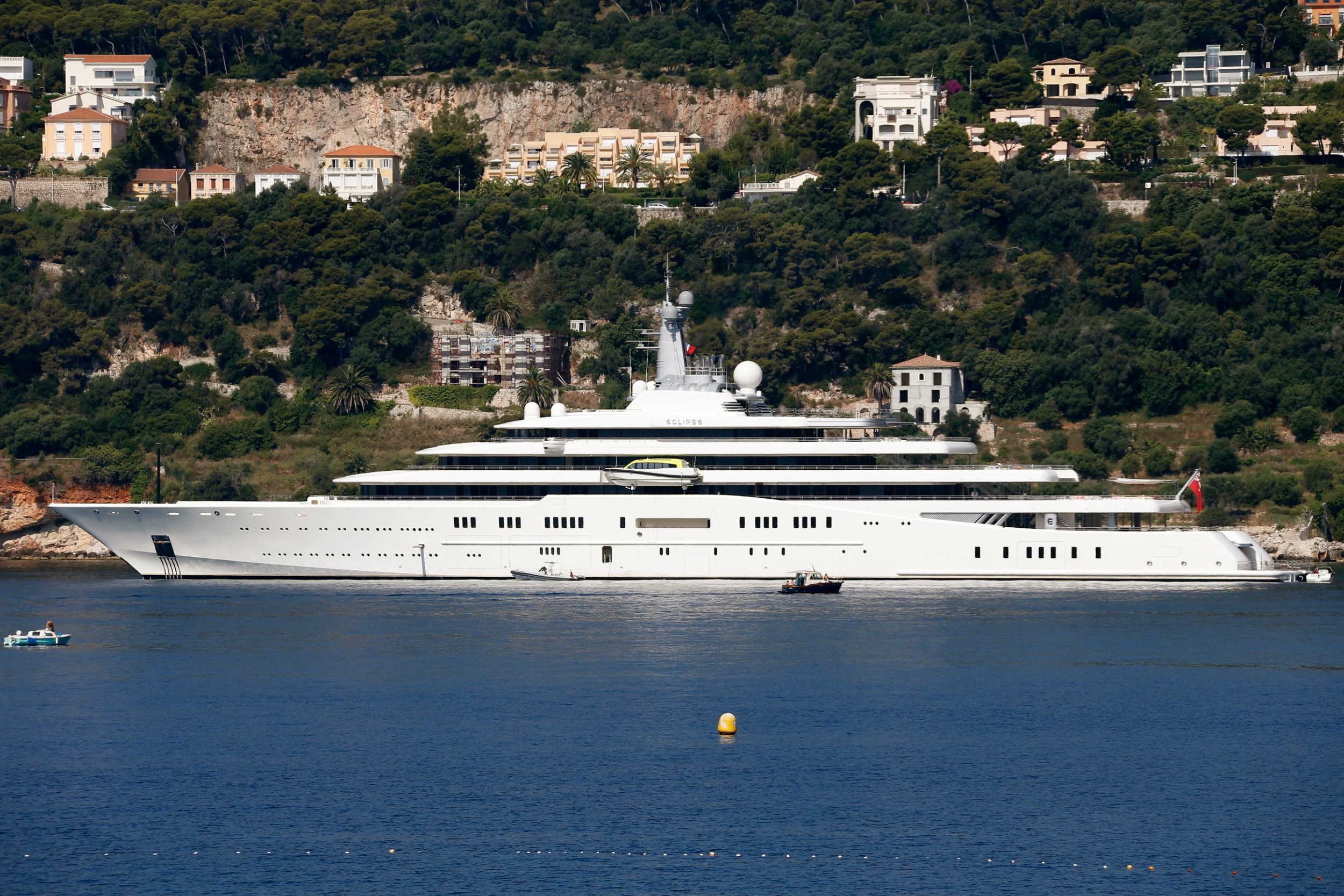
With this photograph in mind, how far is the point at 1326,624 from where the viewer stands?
4609 centimetres

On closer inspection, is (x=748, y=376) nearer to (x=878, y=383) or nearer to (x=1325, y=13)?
(x=878, y=383)

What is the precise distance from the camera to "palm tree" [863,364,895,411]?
268ft

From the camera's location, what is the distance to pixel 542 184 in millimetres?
100625

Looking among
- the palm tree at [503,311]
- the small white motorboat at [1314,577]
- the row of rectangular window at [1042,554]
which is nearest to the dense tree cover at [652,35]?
the palm tree at [503,311]

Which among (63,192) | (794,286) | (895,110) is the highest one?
(895,110)

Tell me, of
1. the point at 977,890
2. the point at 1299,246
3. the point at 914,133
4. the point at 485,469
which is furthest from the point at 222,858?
the point at 914,133

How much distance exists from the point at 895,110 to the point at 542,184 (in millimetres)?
19452

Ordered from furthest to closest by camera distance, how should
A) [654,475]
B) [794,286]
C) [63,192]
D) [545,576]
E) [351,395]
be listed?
[63,192]
[794,286]
[351,395]
[654,475]
[545,576]

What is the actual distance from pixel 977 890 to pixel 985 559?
27535 millimetres

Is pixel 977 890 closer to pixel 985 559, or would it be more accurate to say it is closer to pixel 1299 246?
pixel 985 559

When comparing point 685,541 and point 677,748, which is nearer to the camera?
point 677,748

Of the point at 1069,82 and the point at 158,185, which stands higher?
the point at 1069,82

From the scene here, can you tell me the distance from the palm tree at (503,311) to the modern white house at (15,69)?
141 feet

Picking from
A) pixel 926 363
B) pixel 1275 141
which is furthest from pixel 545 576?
pixel 1275 141
